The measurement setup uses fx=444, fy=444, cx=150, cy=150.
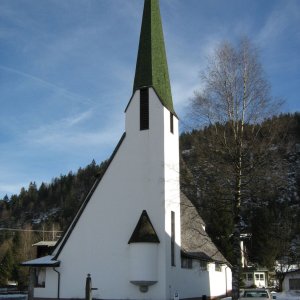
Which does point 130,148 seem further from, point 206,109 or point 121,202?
point 206,109

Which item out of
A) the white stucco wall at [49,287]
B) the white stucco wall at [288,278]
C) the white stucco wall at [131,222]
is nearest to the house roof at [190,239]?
the white stucco wall at [131,222]

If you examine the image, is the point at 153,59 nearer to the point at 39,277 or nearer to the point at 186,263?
the point at 186,263

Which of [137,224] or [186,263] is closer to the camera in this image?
[137,224]

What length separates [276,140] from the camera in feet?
63.8

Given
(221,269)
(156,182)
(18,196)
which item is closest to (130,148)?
(156,182)

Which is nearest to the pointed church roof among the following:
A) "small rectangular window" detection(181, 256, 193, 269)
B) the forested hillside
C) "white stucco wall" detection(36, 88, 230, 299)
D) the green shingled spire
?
"white stucco wall" detection(36, 88, 230, 299)

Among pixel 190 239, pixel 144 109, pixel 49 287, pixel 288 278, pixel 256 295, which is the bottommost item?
pixel 288 278

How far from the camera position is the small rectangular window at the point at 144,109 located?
2542 centimetres

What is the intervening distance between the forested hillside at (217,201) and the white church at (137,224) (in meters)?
1.44

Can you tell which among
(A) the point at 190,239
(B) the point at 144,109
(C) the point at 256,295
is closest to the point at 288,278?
(A) the point at 190,239

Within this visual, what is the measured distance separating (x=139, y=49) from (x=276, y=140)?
12135mm

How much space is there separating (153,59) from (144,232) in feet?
34.9

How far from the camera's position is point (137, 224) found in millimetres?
23625

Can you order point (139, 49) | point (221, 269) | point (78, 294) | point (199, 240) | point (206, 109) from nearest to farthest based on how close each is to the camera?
point (206, 109), point (78, 294), point (139, 49), point (199, 240), point (221, 269)
